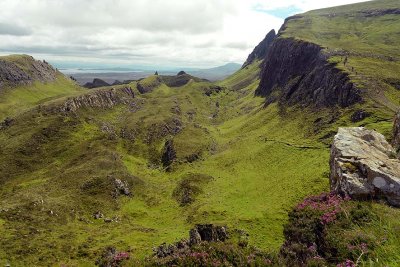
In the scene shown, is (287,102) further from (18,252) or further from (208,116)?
(18,252)

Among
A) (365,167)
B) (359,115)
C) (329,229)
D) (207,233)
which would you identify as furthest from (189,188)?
(329,229)

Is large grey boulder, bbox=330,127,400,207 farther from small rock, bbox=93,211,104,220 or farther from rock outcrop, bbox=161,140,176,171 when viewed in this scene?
rock outcrop, bbox=161,140,176,171

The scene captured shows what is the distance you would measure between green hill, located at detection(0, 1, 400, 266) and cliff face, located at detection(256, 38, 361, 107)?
263cm

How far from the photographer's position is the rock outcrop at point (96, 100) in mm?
138125

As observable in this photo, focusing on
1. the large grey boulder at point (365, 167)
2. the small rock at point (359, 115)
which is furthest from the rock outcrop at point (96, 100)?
the large grey boulder at point (365, 167)

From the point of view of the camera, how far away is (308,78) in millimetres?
129125

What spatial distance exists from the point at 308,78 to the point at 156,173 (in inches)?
2721

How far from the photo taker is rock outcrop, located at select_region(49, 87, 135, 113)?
453 ft

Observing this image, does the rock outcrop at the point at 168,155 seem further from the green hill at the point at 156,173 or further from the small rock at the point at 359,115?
the small rock at the point at 359,115

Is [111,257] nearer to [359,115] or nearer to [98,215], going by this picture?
[98,215]

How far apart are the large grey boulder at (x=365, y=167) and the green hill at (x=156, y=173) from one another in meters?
4.34

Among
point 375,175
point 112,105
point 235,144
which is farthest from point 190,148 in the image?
point 375,175

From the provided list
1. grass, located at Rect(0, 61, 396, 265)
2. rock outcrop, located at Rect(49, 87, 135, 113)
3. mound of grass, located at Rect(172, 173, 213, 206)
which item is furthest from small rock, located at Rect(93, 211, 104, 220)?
rock outcrop, located at Rect(49, 87, 135, 113)

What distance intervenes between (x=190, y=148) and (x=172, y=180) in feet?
75.5
